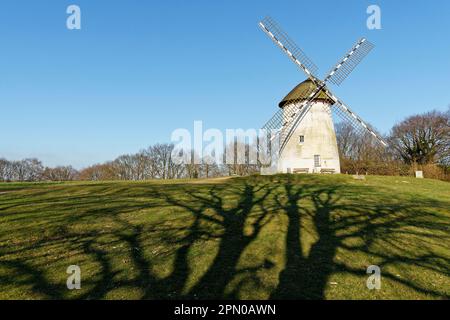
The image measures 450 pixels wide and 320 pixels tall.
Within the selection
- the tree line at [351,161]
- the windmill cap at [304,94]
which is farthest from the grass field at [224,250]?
the tree line at [351,161]

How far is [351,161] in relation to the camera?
5966cm

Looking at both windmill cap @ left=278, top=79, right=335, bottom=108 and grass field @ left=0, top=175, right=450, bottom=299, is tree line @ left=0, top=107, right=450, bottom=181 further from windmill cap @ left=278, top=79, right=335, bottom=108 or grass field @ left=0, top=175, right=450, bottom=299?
grass field @ left=0, top=175, right=450, bottom=299

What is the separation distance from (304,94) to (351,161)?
98.5 ft

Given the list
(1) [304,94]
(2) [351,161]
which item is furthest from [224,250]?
(2) [351,161]

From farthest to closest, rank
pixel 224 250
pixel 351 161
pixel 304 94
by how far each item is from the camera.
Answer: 1. pixel 351 161
2. pixel 304 94
3. pixel 224 250

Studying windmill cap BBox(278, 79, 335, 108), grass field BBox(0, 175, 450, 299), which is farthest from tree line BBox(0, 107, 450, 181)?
A: grass field BBox(0, 175, 450, 299)

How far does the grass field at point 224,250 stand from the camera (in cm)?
692

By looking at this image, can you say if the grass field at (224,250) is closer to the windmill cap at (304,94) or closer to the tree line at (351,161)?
the windmill cap at (304,94)

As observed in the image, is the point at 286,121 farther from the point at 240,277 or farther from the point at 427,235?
the point at 240,277

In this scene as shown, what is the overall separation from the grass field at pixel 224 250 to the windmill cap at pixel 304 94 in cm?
2156

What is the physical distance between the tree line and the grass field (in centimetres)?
3670

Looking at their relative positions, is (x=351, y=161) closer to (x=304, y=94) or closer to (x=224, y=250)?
(x=304, y=94)
